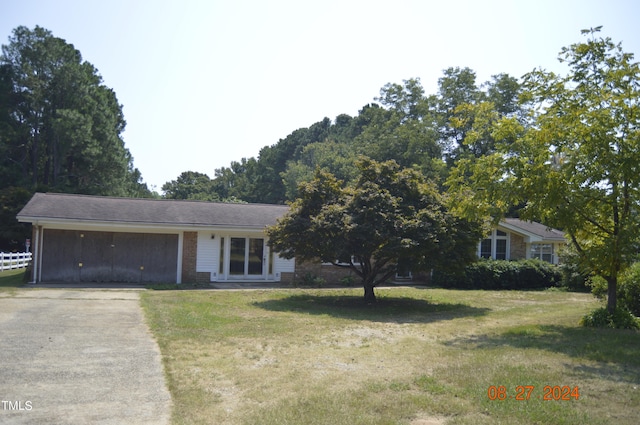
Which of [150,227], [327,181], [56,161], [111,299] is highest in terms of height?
[56,161]

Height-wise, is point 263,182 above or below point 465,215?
above

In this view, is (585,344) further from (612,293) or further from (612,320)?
(612,293)

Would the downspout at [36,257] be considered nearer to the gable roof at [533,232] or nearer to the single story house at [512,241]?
the single story house at [512,241]

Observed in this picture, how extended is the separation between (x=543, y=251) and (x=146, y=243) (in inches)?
807

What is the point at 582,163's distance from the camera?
36.8 feet

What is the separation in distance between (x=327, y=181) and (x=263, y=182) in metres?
54.3

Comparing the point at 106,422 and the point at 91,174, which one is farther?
the point at 91,174

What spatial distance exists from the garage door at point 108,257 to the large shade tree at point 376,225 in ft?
22.0

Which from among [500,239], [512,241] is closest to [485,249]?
[500,239]

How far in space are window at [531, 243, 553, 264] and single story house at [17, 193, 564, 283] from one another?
9702 millimetres

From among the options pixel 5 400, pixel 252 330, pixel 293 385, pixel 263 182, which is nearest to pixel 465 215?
pixel 252 330

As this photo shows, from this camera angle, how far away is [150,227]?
816 inches

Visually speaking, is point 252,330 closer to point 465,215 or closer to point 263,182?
point 465,215
